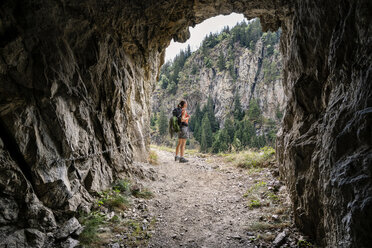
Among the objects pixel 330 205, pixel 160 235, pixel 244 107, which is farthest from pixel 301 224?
pixel 244 107

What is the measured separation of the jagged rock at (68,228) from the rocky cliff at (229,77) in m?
91.3

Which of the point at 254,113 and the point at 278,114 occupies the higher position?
the point at 254,113

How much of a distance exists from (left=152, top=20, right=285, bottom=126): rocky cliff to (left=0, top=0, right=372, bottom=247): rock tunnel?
89097 millimetres

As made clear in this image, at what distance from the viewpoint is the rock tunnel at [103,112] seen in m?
2.24

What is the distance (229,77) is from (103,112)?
108053mm

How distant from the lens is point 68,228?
3.47 meters

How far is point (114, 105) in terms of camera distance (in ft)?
19.9

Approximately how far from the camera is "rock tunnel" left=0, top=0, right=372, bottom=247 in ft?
7.35

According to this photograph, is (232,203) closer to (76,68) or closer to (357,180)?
(357,180)

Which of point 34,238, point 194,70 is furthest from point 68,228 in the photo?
point 194,70

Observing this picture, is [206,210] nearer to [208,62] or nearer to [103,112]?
[103,112]

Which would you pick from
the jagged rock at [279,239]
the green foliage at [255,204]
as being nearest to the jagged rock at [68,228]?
the jagged rock at [279,239]

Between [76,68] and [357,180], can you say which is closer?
[357,180]

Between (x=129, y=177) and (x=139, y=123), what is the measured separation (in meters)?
2.96
